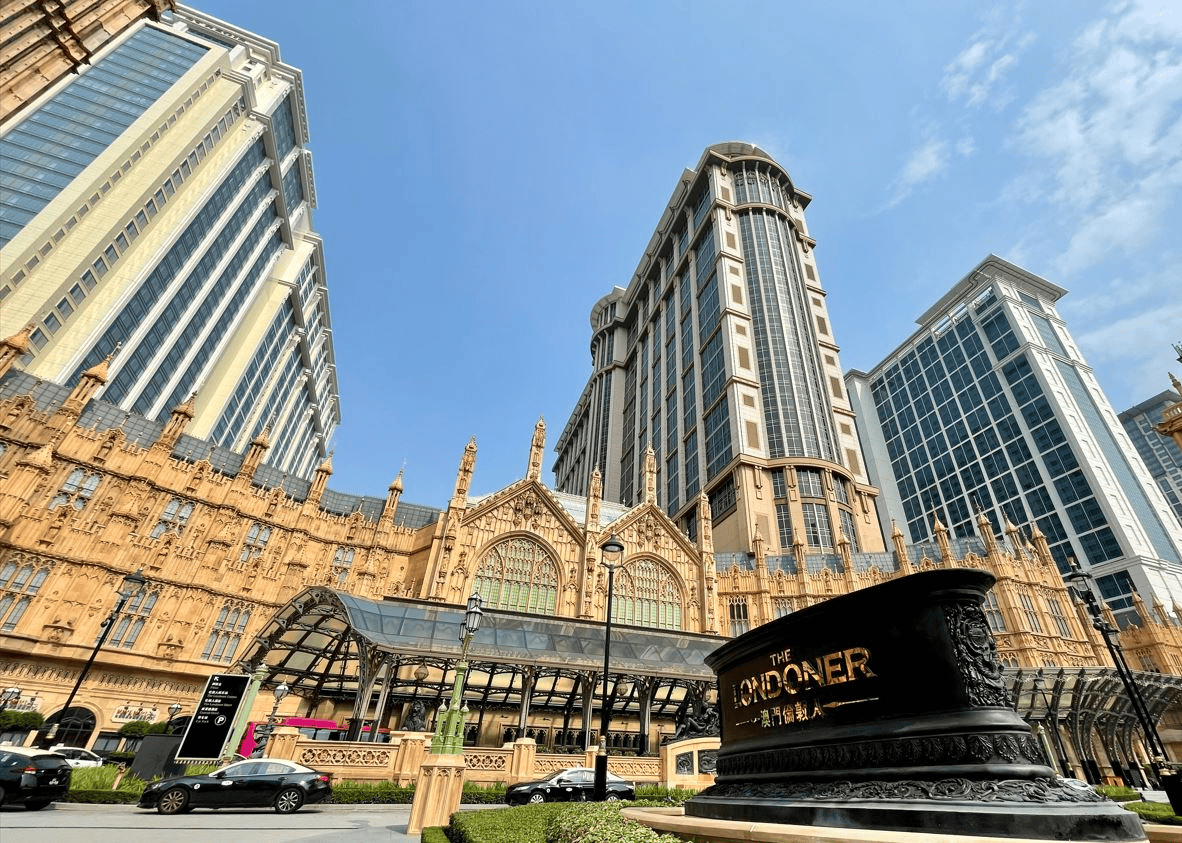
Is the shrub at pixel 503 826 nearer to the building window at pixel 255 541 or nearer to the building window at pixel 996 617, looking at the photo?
→ the building window at pixel 255 541

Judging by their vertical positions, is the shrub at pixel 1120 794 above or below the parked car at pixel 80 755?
above

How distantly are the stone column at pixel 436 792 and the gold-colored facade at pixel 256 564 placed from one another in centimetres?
1821

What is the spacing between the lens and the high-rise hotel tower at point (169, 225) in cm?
5050

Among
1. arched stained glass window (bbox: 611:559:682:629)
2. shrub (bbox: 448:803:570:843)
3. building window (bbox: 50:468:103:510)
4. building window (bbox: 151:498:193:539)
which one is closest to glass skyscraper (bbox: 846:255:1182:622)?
arched stained glass window (bbox: 611:559:682:629)

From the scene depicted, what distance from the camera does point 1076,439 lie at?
76.3 metres

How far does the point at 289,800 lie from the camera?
15.1 metres

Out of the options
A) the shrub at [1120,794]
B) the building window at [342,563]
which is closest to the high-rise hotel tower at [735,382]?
the building window at [342,563]

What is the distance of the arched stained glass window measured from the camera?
137 ft

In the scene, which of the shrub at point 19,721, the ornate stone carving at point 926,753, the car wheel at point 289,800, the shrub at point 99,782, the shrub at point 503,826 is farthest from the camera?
the shrub at point 19,721

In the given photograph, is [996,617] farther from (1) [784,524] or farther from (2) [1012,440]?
(2) [1012,440]

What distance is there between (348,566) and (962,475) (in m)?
100

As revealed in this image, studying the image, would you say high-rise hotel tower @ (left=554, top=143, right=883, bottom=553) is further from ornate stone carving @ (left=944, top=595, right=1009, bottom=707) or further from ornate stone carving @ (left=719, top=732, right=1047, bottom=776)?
ornate stone carving @ (left=944, top=595, right=1009, bottom=707)

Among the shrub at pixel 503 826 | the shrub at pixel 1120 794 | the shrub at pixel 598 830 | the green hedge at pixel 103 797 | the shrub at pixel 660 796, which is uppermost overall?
the shrub at pixel 1120 794

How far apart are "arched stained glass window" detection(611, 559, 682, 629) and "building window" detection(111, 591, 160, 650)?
30.4 meters
